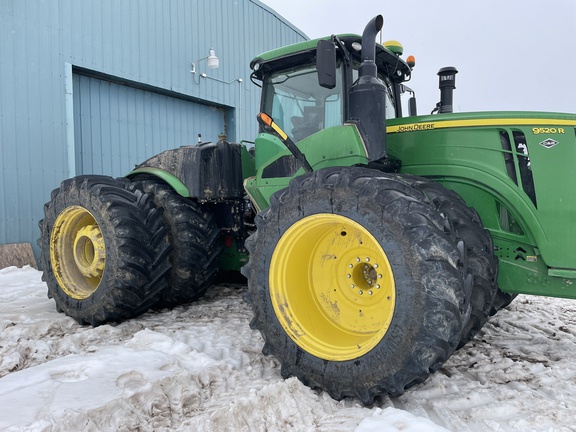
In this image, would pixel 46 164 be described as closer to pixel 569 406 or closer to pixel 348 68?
pixel 348 68

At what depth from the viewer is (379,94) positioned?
3.18m

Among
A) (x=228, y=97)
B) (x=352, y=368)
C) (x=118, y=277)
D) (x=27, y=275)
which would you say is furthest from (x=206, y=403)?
(x=228, y=97)

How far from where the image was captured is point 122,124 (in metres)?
8.56

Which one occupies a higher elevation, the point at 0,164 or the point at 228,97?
the point at 228,97

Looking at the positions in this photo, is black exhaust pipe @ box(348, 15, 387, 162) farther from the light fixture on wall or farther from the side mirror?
the light fixture on wall

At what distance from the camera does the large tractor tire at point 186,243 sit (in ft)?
14.7

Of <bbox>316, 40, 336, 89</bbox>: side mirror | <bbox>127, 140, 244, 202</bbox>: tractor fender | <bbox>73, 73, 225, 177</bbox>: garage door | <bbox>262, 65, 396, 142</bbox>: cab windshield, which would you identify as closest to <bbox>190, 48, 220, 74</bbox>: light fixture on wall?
<bbox>73, 73, 225, 177</bbox>: garage door

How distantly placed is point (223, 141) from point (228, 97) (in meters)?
6.22

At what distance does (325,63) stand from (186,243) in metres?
2.18

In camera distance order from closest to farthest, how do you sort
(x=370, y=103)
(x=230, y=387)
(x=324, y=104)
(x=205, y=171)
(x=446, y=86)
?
(x=230, y=387), (x=370, y=103), (x=324, y=104), (x=446, y=86), (x=205, y=171)

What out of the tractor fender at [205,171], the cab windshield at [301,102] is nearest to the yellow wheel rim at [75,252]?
the tractor fender at [205,171]

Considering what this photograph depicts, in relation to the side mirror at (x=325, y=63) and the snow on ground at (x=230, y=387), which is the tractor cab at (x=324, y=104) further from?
the snow on ground at (x=230, y=387)

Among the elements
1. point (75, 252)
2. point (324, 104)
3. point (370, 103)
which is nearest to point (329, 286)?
point (370, 103)

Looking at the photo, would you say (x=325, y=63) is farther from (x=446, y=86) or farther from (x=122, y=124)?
(x=122, y=124)
